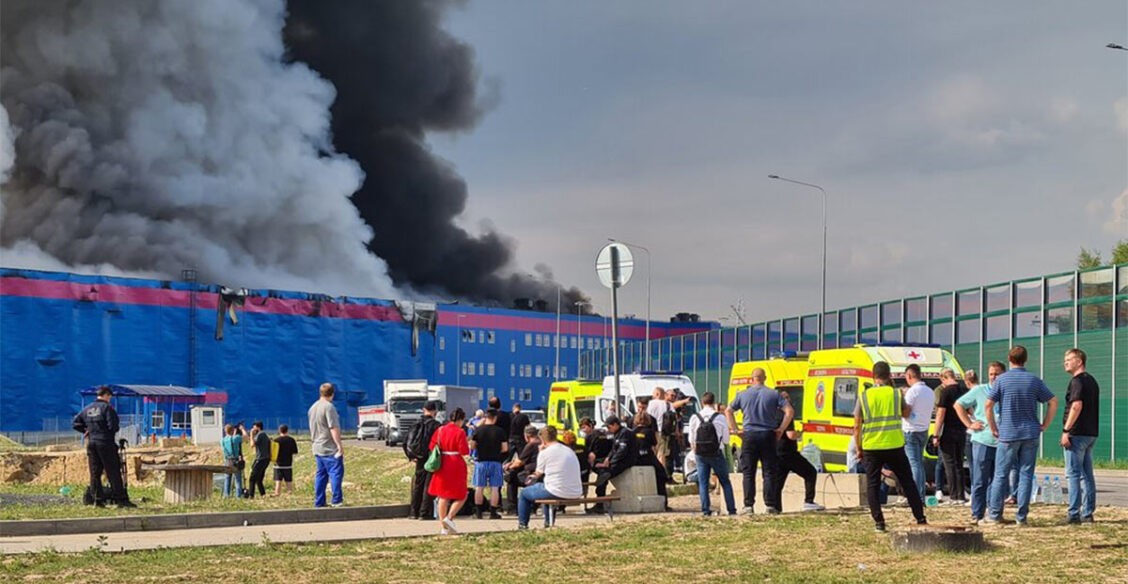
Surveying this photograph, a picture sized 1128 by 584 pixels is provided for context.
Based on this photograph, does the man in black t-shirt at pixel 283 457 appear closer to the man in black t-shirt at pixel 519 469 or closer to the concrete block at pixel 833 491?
the man in black t-shirt at pixel 519 469

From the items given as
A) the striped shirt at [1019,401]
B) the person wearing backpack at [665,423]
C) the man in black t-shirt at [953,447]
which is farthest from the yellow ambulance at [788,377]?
the striped shirt at [1019,401]

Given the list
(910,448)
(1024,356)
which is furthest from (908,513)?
(1024,356)

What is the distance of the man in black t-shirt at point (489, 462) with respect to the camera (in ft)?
67.2

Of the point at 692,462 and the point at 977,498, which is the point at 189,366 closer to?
the point at 692,462

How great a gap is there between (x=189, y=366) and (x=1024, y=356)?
73249 mm

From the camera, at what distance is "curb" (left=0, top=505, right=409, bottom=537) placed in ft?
58.3

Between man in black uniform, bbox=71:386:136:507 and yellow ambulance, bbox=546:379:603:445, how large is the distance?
1642 centimetres

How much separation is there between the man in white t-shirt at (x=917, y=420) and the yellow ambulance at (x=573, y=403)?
62.1 ft

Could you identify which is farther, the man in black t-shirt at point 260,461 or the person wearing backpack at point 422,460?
the man in black t-shirt at point 260,461

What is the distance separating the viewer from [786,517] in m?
17.4

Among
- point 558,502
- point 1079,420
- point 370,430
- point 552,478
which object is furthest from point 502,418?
point 370,430

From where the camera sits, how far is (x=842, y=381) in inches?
979

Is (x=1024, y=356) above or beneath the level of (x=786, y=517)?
above

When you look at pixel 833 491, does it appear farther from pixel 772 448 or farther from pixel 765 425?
pixel 765 425
